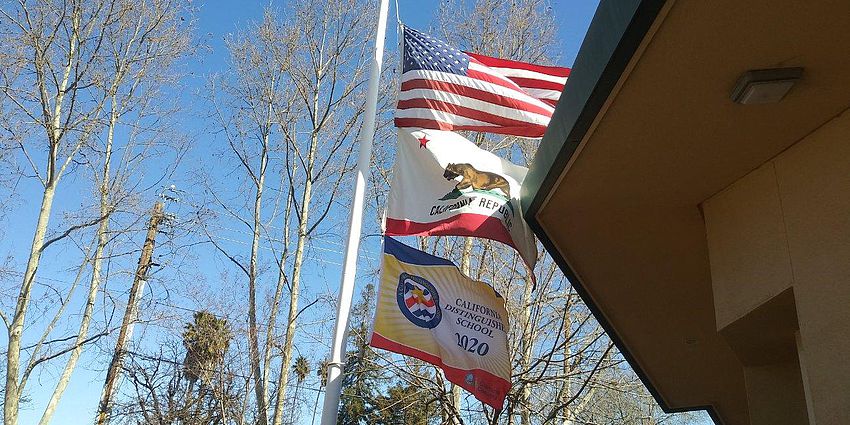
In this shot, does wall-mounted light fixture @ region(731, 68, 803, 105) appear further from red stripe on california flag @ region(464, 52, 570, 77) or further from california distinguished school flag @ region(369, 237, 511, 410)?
red stripe on california flag @ region(464, 52, 570, 77)

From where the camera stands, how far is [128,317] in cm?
1438

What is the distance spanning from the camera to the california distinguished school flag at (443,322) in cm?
620

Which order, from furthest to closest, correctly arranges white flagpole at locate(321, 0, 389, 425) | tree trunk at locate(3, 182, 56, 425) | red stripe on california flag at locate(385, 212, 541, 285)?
1. tree trunk at locate(3, 182, 56, 425)
2. red stripe on california flag at locate(385, 212, 541, 285)
3. white flagpole at locate(321, 0, 389, 425)

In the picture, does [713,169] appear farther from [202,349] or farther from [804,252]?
[202,349]

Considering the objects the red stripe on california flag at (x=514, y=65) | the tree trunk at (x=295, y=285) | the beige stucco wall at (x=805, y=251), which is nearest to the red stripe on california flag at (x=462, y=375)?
the beige stucco wall at (x=805, y=251)

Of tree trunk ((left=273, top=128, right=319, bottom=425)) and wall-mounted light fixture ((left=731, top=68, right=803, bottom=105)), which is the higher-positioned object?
tree trunk ((left=273, top=128, right=319, bottom=425))

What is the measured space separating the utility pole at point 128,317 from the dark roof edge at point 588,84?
10692mm

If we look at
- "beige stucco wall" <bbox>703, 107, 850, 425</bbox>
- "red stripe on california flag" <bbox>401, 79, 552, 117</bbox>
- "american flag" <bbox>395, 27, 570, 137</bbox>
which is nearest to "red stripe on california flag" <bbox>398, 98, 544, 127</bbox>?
"american flag" <bbox>395, 27, 570, 137</bbox>

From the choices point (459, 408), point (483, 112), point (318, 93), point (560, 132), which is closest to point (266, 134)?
point (318, 93)

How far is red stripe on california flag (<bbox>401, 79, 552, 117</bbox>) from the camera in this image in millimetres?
7316

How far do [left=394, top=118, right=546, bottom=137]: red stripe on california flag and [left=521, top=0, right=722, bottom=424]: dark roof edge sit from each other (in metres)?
1.53

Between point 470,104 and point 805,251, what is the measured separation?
3.85 metres

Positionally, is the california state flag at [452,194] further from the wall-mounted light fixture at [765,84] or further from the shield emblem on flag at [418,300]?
the wall-mounted light fixture at [765,84]

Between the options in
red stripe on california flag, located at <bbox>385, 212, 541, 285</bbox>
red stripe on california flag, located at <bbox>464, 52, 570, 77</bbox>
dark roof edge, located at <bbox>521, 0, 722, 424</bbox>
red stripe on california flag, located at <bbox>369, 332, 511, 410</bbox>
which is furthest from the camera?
red stripe on california flag, located at <bbox>464, 52, 570, 77</bbox>
